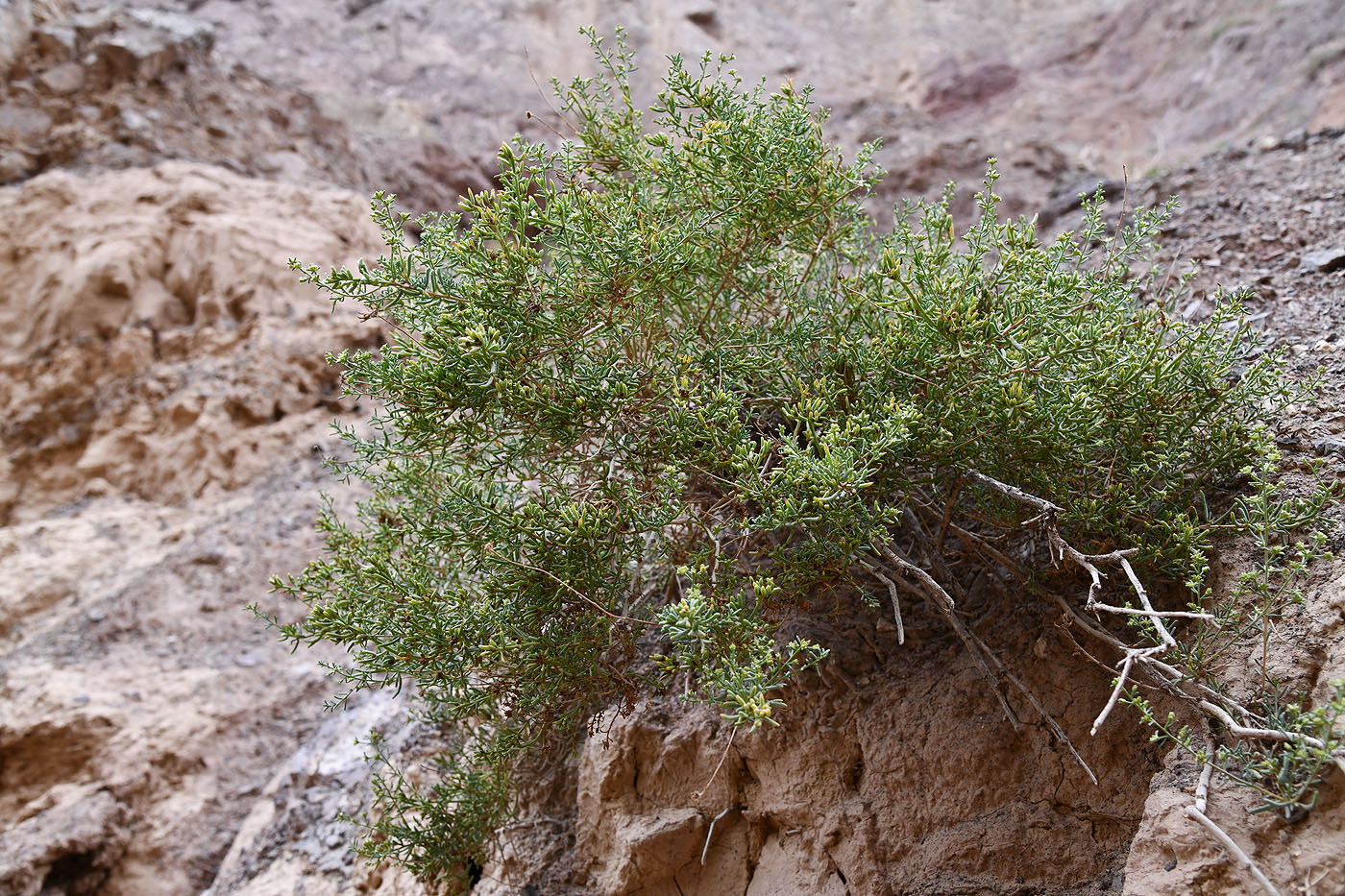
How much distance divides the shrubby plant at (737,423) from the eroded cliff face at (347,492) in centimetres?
45

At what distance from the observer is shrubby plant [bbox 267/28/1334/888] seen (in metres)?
2.99

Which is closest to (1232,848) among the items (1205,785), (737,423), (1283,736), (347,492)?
(1205,785)

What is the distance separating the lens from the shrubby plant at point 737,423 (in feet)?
9.80

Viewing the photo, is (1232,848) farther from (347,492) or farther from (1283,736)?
(347,492)

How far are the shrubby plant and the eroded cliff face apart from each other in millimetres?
447

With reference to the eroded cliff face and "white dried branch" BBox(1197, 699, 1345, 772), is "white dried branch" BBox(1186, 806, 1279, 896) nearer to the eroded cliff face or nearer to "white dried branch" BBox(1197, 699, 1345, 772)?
the eroded cliff face

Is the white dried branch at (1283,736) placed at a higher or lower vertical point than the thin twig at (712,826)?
higher

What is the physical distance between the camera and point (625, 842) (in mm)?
3826

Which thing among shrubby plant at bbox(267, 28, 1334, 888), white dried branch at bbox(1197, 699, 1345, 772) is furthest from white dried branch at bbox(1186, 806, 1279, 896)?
shrubby plant at bbox(267, 28, 1334, 888)

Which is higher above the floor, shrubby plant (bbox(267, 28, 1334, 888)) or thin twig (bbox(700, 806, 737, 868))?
shrubby plant (bbox(267, 28, 1334, 888))

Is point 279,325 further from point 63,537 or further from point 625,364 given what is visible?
point 625,364

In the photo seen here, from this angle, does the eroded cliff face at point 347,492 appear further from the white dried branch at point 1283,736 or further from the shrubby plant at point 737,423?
the shrubby plant at point 737,423

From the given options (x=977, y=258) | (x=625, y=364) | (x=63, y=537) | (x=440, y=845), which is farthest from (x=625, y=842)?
(x=63, y=537)

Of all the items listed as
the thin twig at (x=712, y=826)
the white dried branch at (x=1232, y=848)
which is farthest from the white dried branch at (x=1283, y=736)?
the thin twig at (x=712, y=826)
